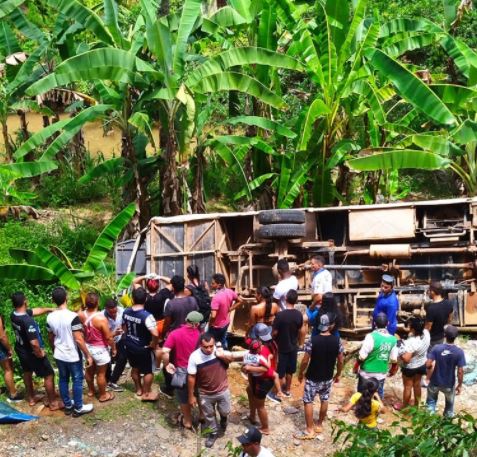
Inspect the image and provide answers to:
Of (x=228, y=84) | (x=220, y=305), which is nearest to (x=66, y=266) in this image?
(x=220, y=305)

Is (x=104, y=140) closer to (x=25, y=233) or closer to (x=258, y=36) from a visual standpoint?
(x=25, y=233)

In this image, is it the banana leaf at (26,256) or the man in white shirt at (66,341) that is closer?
the man in white shirt at (66,341)

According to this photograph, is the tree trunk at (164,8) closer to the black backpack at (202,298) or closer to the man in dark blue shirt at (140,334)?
the black backpack at (202,298)

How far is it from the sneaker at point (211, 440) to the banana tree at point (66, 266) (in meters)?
4.11

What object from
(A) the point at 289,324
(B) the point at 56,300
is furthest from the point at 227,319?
(B) the point at 56,300

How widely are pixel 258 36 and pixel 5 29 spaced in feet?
17.1

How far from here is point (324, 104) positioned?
42.6ft

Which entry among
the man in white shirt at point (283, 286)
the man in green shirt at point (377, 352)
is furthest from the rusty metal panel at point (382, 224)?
the man in green shirt at point (377, 352)

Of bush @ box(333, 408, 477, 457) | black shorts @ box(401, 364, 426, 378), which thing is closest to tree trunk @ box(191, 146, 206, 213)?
black shorts @ box(401, 364, 426, 378)

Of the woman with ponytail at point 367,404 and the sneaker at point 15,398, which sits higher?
the woman with ponytail at point 367,404

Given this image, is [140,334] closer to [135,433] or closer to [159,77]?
[135,433]

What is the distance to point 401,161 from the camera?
11977 mm

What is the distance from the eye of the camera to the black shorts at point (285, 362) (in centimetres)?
944

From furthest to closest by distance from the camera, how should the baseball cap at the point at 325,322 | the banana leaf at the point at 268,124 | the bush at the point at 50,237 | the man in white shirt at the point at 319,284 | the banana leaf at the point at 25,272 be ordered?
1. the bush at the point at 50,237
2. the banana leaf at the point at 268,124
3. the banana leaf at the point at 25,272
4. the man in white shirt at the point at 319,284
5. the baseball cap at the point at 325,322
